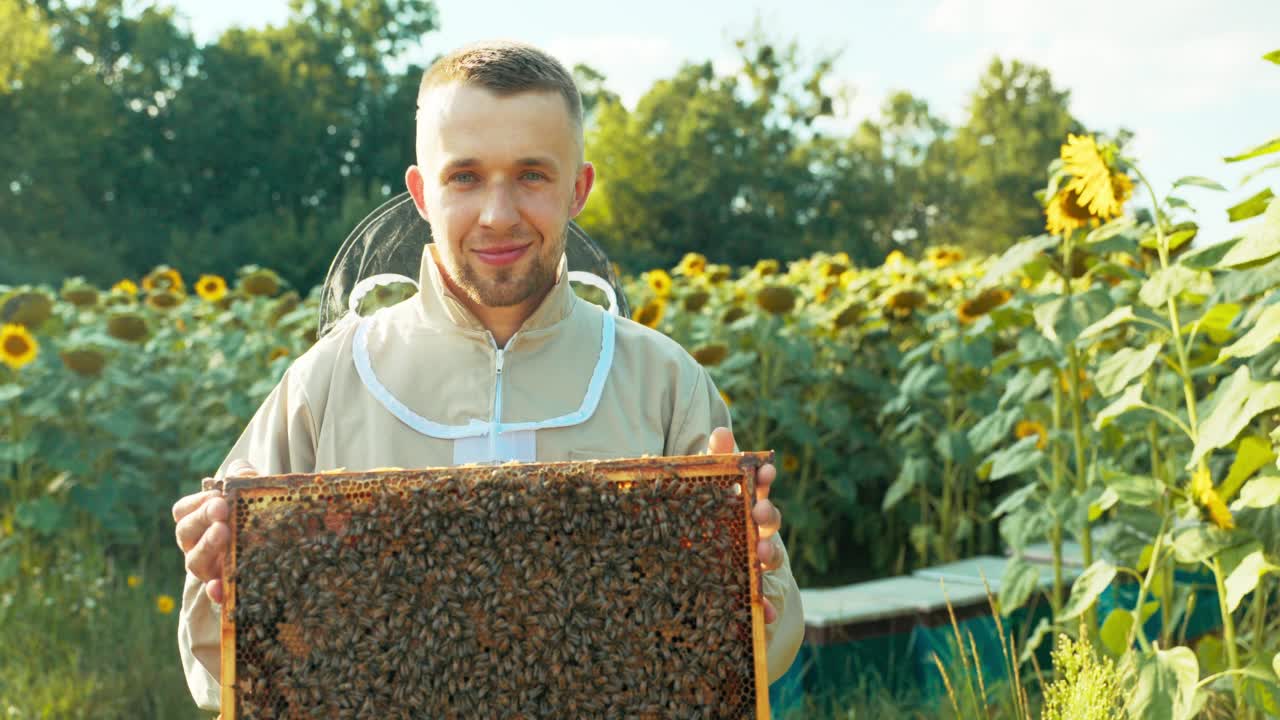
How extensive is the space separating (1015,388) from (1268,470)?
59.9 inches

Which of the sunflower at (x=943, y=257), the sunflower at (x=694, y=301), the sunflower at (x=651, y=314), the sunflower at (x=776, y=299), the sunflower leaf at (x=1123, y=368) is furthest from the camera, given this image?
the sunflower at (x=943, y=257)

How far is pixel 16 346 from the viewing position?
20.1ft

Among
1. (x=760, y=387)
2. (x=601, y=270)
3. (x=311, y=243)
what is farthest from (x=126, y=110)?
(x=601, y=270)

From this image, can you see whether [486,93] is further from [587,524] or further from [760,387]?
[760,387]

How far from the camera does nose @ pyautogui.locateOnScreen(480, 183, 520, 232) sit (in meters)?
2.28

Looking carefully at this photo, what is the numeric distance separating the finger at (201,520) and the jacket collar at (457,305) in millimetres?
668

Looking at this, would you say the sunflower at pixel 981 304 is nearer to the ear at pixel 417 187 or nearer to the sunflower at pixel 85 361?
the ear at pixel 417 187

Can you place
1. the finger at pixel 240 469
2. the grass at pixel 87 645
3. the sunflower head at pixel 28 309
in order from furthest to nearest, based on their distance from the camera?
the sunflower head at pixel 28 309 → the grass at pixel 87 645 → the finger at pixel 240 469

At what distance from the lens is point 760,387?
7.01 meters

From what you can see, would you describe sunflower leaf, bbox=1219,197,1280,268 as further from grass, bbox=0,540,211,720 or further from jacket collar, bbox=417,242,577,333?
grass, bbox=0,540,211,720

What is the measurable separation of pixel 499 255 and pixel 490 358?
230 millimetres

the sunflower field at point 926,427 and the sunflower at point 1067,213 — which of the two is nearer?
the sunflower field at point 926,427

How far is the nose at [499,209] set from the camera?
7.48ft

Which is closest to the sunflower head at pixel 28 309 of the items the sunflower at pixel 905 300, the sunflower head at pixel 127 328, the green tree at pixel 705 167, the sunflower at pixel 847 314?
the sunflower head at pixel 127 328
